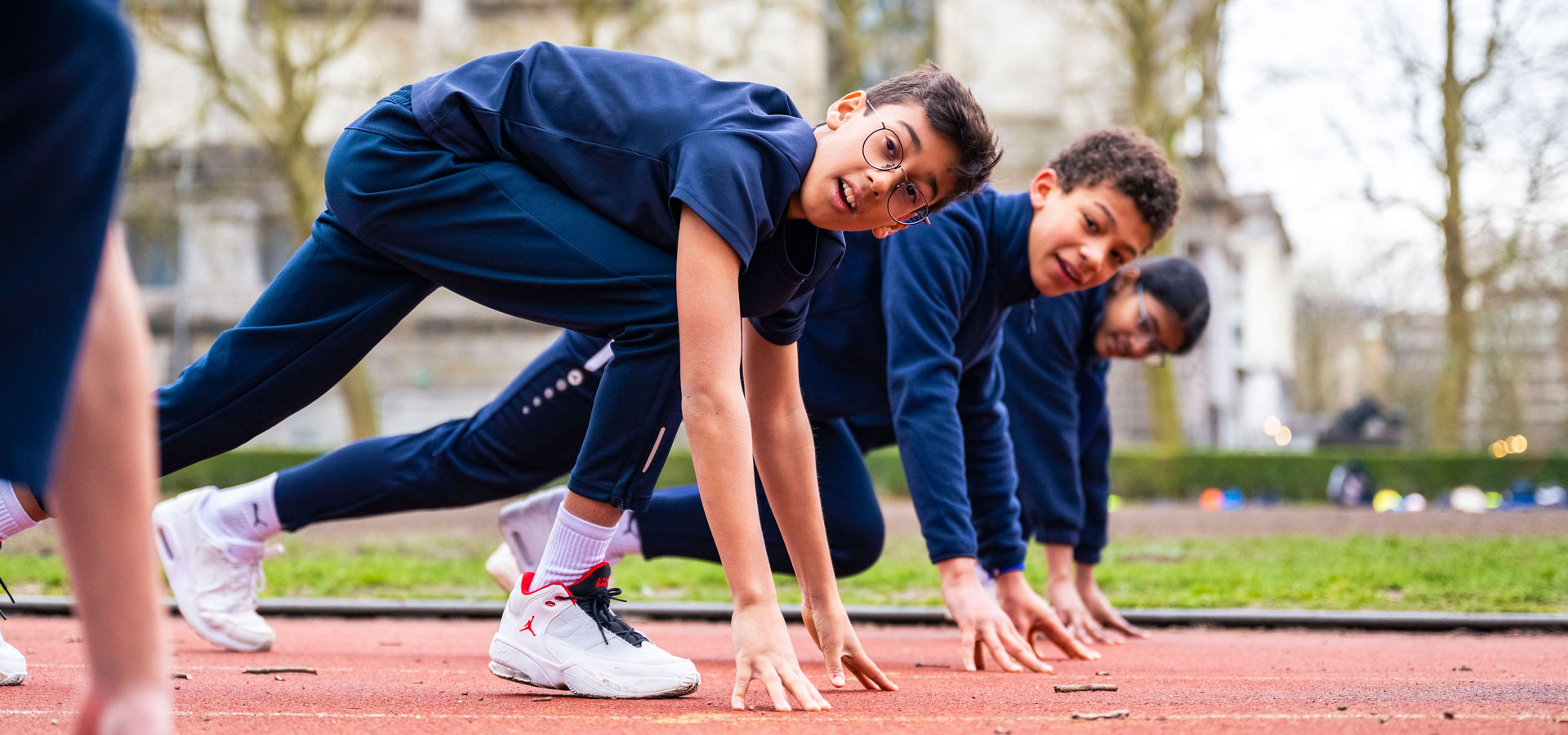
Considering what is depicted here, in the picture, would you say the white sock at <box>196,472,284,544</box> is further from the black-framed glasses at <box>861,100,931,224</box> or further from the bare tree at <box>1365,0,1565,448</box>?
the bare tree at <box>1365,0,1565,448</box>

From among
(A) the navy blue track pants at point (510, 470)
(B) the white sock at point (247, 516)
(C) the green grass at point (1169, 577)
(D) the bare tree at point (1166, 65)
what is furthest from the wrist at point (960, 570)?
(D) the bare tree at point (1166, 65)

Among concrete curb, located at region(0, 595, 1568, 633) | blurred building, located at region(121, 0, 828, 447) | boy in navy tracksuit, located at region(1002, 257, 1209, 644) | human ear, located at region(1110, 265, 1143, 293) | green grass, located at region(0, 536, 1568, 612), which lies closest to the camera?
boy in navy tracksuit, located at region(1002, 257, 1209, 644)

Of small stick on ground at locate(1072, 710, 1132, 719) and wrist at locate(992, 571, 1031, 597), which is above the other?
small stick on ground at locate(1072, 710, 1132, 719)

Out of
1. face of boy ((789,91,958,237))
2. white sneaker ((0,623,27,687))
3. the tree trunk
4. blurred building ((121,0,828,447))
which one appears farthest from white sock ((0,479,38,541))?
blurred building ((121,0,828,447))

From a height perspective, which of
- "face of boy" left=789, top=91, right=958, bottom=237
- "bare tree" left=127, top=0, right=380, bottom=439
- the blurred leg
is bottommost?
the blurred leg

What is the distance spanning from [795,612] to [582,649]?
292 centimetres

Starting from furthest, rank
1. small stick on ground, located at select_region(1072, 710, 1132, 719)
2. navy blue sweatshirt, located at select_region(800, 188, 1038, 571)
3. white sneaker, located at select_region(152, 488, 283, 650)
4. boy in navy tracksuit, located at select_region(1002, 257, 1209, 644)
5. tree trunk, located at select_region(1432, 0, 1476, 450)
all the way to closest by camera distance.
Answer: tree trunk, located at select_region(1432, 0, 1476, 450), boy in navy tracksuit, located at select_region(1002, 257, 1209, 644), white sneaker, located at select_region(152, 488, 283, 650), navy blue sweatshirt, located at select_region(800, 188, 1038, 571), small stick on ground, located at select_region(1072, 710, 1132, 719)

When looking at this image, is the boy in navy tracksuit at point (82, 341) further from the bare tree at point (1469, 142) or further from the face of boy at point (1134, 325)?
the bare tree at point (1469, 142)

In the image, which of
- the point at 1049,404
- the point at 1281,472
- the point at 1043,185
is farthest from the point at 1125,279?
the point at 1281,472

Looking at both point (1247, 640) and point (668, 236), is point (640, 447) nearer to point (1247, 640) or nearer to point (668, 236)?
point (668, 236)

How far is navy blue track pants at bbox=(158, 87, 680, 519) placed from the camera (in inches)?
112

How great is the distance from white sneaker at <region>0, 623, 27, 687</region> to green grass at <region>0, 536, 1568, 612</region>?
337 centimetres

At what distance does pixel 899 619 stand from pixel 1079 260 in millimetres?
2284

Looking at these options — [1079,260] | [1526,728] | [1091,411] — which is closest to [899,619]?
[1091,411]
